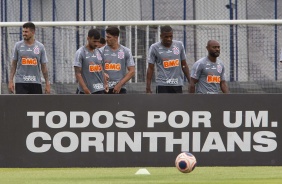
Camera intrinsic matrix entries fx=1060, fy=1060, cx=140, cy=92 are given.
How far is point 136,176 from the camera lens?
1451 cm

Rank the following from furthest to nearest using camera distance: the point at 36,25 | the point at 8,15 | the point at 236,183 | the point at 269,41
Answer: the point at 8,15 < the point at 269,41 < the point at 36,25 < the point at 236,183

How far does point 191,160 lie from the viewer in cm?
1414

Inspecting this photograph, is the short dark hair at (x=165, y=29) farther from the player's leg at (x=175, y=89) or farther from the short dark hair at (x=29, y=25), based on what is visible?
the short dark hair at (x=29, y=25)

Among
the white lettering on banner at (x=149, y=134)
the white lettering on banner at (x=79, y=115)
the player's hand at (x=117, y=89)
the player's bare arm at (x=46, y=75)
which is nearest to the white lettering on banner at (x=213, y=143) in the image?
the white lettering on banner at (x=149, y=134)

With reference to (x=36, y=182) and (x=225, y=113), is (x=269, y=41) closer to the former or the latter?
(x=225, y=113)

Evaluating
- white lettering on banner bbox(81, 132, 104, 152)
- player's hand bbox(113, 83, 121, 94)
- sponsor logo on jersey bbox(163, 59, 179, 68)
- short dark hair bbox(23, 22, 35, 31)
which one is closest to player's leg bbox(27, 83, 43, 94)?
short dark hair bbox(23, 22, 35, 31)

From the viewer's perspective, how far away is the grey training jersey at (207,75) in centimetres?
1866

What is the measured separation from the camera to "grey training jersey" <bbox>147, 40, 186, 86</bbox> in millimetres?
18703

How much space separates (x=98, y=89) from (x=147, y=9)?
34.9ft

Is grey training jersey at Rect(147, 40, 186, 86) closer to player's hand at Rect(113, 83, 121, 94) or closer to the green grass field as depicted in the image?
player's hand at Rect(113, 83, 121, 94)

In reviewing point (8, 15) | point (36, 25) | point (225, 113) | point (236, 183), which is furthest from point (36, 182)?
point (8, 15)

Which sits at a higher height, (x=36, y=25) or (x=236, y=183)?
(x=36, y=25)

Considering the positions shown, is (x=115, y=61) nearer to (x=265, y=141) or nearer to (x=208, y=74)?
(x=208, y=74)

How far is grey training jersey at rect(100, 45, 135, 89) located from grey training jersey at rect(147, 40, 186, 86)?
433 millimetres
